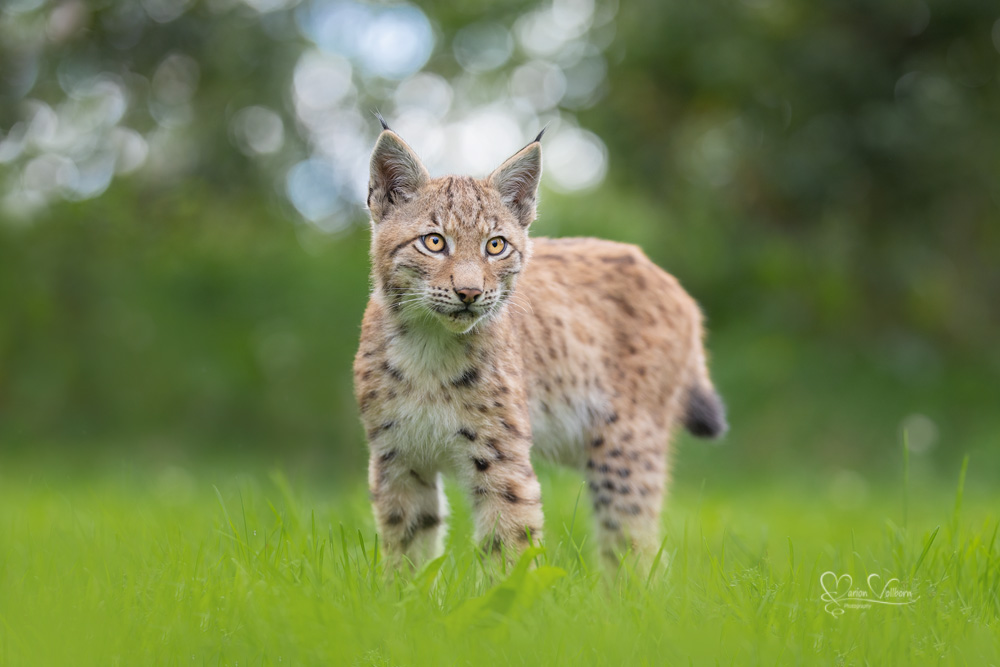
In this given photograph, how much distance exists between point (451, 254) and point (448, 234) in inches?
4.1

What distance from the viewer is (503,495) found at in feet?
13.1

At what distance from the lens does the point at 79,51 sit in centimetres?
1017

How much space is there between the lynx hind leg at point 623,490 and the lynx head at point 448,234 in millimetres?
1269

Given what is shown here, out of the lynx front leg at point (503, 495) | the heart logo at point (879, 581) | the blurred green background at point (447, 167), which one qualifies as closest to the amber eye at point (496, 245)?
the lynx front leg at point (503, 495)

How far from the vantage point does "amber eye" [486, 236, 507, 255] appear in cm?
412

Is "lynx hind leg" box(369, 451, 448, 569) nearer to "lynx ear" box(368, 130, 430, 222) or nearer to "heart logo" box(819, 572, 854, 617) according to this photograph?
"lynx ear" box(368, 130, 430, 222)

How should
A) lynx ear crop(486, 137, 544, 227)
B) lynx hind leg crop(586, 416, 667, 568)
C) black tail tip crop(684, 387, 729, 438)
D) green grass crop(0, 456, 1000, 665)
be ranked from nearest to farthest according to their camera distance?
green grass crop(0, 456, 1000, 665) → lynx ear crop(486, 137, 544, 227) → lynx hind leg crop(586, 416, 667, 568) → black tail tip crop(684, 387, 729, 438)

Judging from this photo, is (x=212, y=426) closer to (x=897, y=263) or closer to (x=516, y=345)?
(x=516, y=345)

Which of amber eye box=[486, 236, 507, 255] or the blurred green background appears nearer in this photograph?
amber eye box=[486, 236, 507, 255]

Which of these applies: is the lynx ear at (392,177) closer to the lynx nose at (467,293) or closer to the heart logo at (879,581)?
the lynx nose at (467,293)

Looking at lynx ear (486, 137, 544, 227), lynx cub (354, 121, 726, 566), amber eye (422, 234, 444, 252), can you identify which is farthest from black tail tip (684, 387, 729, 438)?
amber eye (422, 234, 444, 252)

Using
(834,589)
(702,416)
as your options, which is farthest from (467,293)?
(702,416)

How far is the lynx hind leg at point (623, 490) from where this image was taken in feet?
16.2

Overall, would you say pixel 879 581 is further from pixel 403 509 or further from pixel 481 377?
pixel 403 509
